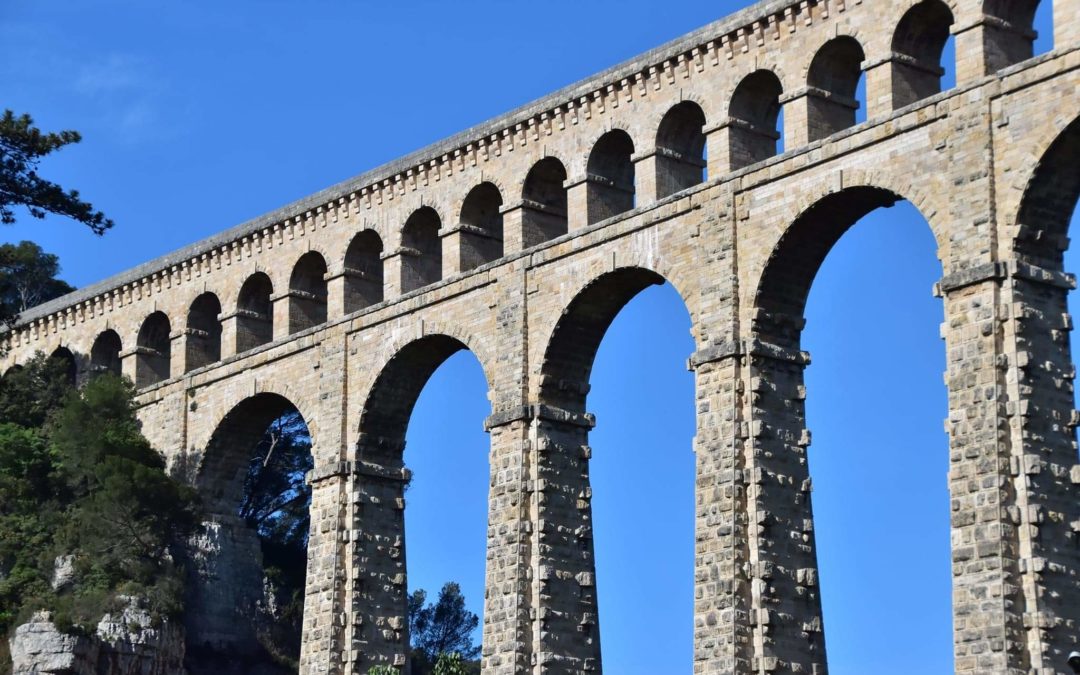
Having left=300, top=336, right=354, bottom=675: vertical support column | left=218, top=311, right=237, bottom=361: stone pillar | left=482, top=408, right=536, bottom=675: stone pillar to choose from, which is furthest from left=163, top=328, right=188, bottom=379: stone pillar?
left=482, top=408, right=536, bottom=675: stone pillar

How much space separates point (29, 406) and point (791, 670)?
111 feet

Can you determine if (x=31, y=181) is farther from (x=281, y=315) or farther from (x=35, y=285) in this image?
(x=35, y=285)

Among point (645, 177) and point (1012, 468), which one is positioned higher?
point (645, 177)

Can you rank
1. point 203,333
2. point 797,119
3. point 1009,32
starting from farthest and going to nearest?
point 203,333, point 797,119, point 1009,32

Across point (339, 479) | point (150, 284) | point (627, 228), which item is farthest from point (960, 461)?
point (150, 284)

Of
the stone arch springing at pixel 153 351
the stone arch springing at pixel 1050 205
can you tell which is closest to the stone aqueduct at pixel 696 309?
the stone arch springing at pixel 1050 205

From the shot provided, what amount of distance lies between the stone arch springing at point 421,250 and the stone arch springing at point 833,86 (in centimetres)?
1411

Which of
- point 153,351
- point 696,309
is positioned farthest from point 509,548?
point 153,351

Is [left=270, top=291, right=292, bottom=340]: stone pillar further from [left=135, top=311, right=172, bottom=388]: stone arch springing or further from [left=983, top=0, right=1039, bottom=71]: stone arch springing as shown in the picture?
[left=983, top=0, right=1039, bottom=71]: stone arch springing

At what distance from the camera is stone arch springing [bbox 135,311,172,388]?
73688 mm

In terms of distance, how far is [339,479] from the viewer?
2498 inches

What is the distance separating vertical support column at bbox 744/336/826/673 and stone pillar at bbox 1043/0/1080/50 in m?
9.30

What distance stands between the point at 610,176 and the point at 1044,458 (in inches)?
655

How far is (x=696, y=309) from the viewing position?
53.8 m
